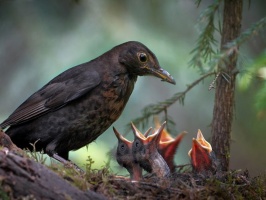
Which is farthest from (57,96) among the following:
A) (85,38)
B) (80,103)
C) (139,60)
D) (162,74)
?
(85,38)

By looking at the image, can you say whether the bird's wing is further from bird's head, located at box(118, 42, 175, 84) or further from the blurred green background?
the blurred green background

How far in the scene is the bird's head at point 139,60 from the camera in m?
5.12

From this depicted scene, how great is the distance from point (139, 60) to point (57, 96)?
76 centimetres

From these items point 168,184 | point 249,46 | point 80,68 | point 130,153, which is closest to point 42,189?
point 168,184

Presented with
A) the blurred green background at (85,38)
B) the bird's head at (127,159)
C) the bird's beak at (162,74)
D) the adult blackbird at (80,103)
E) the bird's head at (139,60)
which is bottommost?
the bird's head at (127,159)

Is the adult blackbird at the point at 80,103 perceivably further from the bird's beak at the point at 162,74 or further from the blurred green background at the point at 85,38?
the blurred green background at the point at 85,38

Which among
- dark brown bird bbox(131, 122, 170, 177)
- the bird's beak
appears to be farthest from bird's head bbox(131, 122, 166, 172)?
the bird's beak

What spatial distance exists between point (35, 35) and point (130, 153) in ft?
6.51

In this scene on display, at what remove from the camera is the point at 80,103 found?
4.96 m

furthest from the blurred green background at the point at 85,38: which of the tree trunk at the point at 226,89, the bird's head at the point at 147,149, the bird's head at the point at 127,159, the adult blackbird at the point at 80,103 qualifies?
the tree trunk at the point at 226,89

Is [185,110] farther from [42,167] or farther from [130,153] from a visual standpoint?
[42,167]

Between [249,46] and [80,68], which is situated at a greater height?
[249,46]

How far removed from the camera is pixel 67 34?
5.99m

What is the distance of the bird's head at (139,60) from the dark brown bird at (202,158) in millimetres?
838
